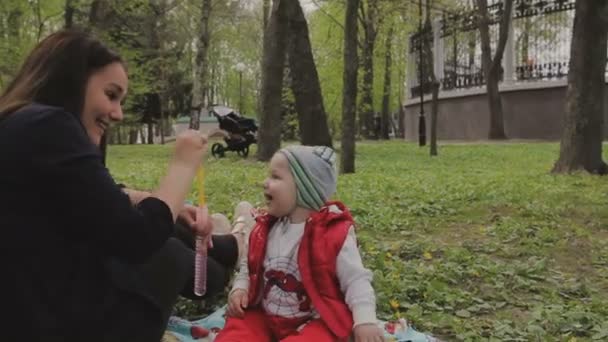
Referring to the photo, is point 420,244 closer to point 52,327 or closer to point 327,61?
point 52,327

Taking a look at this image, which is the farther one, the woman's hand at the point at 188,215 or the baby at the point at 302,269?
the woman's hand at the point at 188,215

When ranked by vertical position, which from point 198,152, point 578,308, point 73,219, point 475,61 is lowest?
point 578,308

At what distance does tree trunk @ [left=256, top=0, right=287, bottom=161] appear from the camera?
41.5 feet

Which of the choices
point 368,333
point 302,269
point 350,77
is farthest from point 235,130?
point 368,333

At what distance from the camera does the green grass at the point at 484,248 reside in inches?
140

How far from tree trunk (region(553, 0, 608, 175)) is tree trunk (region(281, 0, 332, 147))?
440 centimetres

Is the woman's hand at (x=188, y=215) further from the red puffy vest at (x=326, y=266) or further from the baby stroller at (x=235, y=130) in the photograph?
the baby stroller at (x=235, y=130)

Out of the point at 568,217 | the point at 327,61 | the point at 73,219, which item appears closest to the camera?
the point at 73,219

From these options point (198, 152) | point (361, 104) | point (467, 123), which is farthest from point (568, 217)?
point (361, 104)

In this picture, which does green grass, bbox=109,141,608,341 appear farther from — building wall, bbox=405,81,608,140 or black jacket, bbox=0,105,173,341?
building wall, bbox=405,81,608,140

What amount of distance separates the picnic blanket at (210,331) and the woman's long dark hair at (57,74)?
1.34 meters

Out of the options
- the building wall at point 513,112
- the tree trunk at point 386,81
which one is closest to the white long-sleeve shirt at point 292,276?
the building wall at point 513,112

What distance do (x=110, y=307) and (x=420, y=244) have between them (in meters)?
3.35

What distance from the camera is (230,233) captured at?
3.56 meters
